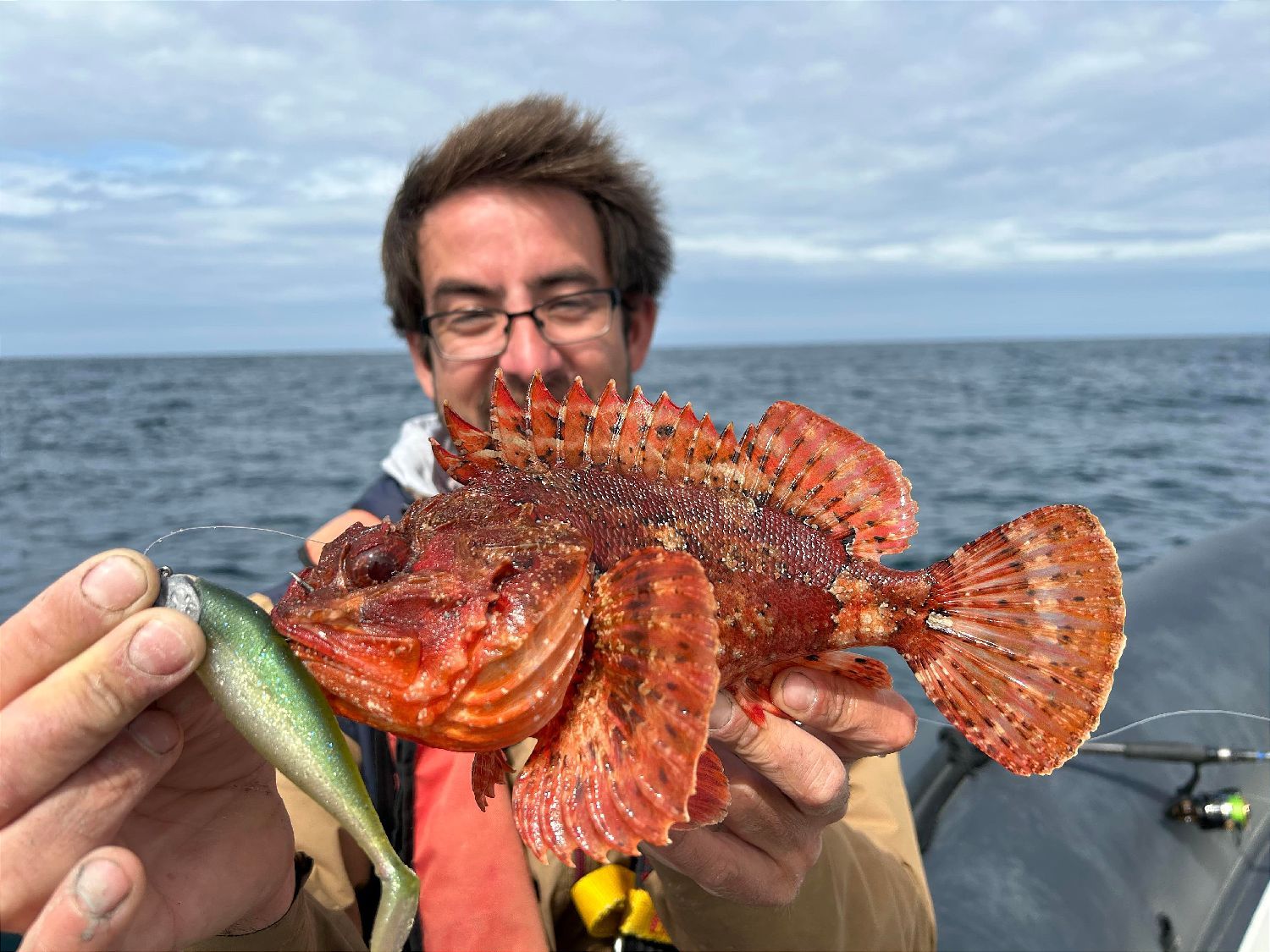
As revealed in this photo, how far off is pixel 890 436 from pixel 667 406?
893 inches

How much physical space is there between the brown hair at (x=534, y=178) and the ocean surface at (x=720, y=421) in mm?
2038

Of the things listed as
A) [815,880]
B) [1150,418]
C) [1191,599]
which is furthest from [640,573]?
[1150,418]

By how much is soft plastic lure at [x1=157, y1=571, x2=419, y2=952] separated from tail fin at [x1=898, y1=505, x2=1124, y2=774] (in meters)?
1.52

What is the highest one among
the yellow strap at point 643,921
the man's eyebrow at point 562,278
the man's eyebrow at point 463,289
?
the man's eyebrow at point 562,278

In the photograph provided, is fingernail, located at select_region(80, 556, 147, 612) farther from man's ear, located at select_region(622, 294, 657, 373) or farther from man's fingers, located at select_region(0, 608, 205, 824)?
man's ear, located at select_region(622, 294, 657, 373)

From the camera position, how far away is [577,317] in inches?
194

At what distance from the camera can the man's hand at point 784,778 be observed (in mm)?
2256

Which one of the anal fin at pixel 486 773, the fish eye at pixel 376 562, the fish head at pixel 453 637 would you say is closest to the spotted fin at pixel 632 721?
the fish head at pixel 453 637

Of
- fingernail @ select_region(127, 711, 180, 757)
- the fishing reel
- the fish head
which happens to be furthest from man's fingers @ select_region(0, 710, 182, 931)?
the fishing reel

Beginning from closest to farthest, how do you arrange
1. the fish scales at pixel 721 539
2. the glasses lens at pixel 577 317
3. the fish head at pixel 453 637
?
1. the fish head at pixel 453 637
2. the fish scales at pixel 721 539
3. the glasses lens at pixel 577 317

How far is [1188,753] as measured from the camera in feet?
14.4

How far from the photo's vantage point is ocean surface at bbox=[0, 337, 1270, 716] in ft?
45.9

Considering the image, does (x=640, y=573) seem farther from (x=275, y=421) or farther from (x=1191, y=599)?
(x=275, y=421)

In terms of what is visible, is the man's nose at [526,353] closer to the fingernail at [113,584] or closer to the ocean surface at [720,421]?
the ocean surface at [720,421]
